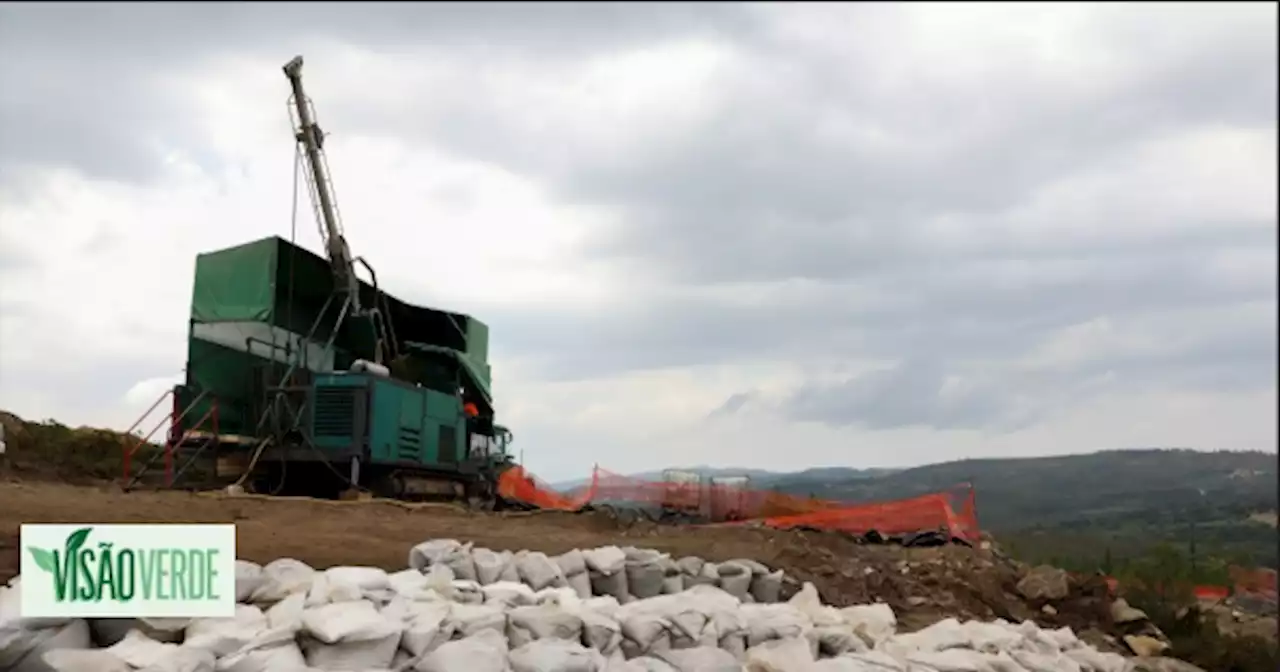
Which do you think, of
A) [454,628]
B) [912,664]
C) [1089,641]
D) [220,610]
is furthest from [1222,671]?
[220,610]

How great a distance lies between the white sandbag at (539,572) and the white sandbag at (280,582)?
127 centimetres

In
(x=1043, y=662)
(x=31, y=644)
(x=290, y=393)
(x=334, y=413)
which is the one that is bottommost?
(x=1043, y=662)

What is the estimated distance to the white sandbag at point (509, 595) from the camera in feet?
16.0

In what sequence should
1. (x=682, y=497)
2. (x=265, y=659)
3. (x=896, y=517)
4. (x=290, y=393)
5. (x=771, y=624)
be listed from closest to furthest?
(x=265, y=659)
(x=771, y=624)
(x=290, y=393)
(x=896, y=517)
(x=682, y=497)

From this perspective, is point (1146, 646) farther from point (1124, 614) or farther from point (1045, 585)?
point (1045, 585)

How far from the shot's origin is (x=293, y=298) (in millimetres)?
11344

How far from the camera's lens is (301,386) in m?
10.7

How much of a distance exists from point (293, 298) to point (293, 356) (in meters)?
0.68

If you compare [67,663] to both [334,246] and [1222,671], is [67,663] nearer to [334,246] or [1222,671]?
[1222,671]

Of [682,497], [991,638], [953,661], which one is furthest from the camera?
[682,497]

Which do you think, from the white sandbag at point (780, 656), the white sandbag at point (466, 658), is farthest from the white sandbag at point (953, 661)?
the white sandbag at point (466, 658)

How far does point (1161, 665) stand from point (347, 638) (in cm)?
586

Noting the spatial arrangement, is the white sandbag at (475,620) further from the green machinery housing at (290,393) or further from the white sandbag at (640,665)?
the green machinery housing at (290,393)

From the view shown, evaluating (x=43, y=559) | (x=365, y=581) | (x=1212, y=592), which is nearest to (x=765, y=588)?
(x=365, y=581)
